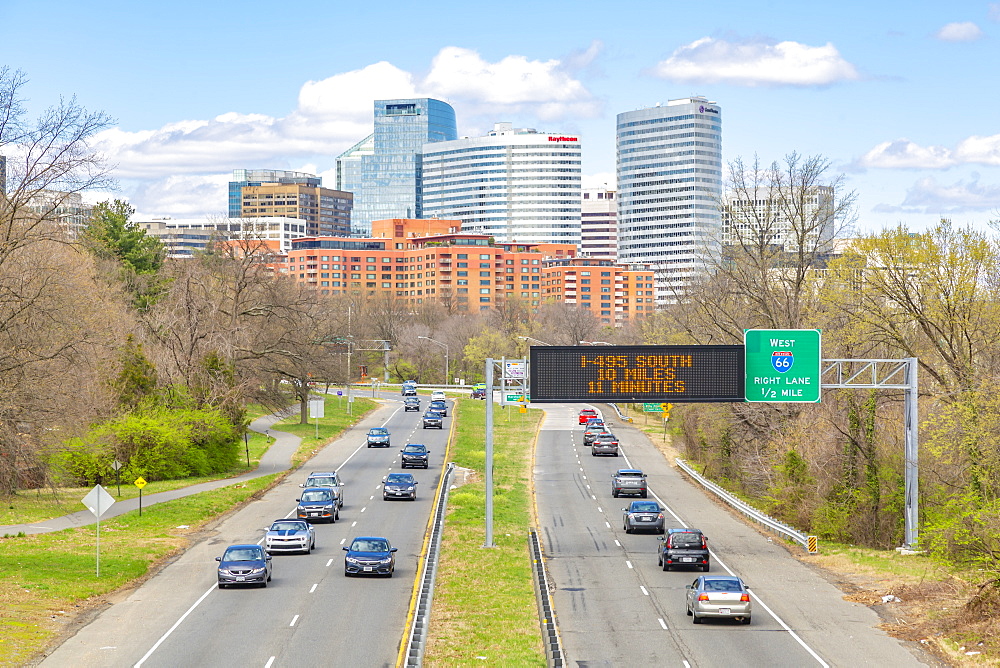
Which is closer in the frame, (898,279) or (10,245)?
(10,245)

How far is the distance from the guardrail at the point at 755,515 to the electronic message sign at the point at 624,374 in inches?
310

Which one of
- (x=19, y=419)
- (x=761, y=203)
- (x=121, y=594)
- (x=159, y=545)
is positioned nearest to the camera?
(x=121, y=594)

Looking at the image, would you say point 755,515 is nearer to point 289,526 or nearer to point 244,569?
Result: point 289,526

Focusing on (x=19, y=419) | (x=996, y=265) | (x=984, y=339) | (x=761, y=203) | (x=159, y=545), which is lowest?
(x=159, y=545)

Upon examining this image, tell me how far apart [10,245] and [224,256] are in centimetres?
4285

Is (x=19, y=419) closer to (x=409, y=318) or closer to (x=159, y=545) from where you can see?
(x=159, y=545)

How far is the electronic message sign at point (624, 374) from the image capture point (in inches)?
1416

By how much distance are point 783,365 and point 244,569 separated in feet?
58.6

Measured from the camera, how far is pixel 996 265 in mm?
43406

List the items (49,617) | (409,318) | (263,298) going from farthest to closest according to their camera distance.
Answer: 1. (409,318)
2. (263,298)
3. (49,617)

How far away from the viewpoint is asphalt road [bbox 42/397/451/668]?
24375 mm

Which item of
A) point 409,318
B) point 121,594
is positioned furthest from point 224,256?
point 409,318

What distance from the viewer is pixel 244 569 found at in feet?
107

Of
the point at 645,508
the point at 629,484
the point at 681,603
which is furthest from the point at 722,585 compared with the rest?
the point at 629,484
